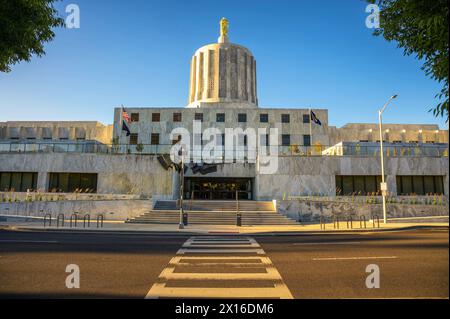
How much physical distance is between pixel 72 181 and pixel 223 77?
26.9 meters

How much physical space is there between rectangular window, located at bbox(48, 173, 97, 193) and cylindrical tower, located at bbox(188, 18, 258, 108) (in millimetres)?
20645

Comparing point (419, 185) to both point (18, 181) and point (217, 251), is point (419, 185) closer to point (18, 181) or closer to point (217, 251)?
point (217, 251)

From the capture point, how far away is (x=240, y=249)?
1118cm

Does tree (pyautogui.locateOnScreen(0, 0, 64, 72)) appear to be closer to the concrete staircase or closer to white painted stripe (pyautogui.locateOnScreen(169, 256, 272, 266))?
white painted stripe (pyautogui.locateOnScreen(169, 256, 272, 266))

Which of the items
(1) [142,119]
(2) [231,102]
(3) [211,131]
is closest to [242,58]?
(2) [231,102]

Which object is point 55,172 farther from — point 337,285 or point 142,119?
point 337,285

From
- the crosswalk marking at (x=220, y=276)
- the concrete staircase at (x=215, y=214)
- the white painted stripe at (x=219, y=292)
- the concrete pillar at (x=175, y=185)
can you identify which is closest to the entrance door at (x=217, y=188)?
the concrete pillar at (x=175, y=185)

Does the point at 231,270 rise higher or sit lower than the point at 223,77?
lower

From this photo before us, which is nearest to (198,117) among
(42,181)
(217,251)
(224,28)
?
(224,28)

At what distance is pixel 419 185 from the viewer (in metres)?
31.5

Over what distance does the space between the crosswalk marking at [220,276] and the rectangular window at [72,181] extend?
24676 millimetres

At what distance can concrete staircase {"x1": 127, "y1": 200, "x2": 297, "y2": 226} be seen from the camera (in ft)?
74.1

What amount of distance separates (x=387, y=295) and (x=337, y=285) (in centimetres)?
98

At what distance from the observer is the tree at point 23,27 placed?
10.9m
